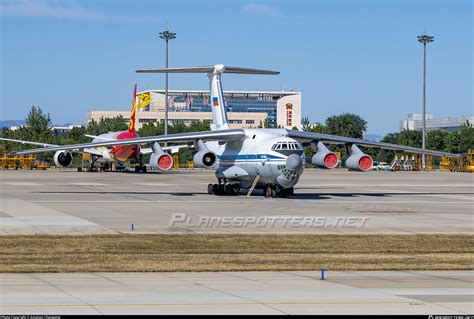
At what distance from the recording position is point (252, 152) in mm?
43688

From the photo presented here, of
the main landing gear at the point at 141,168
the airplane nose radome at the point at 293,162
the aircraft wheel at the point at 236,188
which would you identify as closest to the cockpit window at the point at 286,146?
the airplane nose radome at the point at 293,162

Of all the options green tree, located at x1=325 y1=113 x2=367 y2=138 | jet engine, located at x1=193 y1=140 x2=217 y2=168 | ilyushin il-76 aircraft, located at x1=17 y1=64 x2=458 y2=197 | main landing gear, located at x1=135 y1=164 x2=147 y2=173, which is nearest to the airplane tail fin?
ilyushin il-76 aircraft, located at x1=17 y1=64 x2=458 y2=197

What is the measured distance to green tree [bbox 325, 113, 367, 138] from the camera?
463ft

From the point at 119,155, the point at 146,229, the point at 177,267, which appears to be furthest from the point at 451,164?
the point at 177,267

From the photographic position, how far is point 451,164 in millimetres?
100750

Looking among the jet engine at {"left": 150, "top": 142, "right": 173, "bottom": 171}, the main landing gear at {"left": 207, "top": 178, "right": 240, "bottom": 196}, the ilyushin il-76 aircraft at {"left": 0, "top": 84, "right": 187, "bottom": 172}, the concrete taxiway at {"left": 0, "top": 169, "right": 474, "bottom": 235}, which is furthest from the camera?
the ilyushin il-76 aircraft at {"left": 0, "top": 84, "right": 187, "bottom": 172}

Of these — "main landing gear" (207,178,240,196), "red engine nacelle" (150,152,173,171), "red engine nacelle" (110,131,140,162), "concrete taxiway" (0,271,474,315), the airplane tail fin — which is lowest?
"concrete taxiway" (0,271,474,315)

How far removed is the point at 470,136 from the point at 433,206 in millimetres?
92823

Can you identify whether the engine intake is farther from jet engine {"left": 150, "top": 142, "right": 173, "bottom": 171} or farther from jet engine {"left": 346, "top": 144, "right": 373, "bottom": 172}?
jet engine {"left": 346, "top": 144, "right": 373, "bottom": 172}

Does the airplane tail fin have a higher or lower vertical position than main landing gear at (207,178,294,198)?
higher

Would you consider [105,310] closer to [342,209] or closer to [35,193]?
[342,209]
